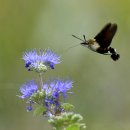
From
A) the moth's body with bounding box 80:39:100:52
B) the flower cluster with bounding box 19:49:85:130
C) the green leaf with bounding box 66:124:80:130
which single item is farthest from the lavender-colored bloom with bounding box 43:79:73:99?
the moth's body with bounding box 80:39:100:52

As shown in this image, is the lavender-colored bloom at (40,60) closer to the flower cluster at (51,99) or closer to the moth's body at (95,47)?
the flower cluster at (51,99)

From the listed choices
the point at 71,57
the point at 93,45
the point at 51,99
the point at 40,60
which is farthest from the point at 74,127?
the point at 71,57

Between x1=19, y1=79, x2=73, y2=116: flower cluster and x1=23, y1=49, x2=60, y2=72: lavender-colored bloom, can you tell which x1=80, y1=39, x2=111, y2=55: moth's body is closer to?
x1=23, y1=49, x2=60, y2=72: lavender-colored bloom

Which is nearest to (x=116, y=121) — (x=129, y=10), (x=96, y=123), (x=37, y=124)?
(x=96, y=123)

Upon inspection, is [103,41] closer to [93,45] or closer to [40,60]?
[93,45]

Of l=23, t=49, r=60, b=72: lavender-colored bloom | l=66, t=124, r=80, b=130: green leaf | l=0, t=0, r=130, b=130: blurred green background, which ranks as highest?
l=0, t=0, r=130, b=130: blurred green background

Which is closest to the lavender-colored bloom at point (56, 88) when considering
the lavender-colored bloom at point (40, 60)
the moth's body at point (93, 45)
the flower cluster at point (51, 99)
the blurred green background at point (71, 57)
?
the flower cluster at point (51, 99)

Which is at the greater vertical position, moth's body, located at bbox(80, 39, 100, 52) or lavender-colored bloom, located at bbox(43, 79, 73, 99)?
moth's body, located at bbox(80, 39, 100, 52)
